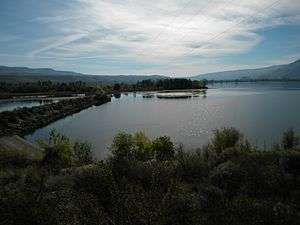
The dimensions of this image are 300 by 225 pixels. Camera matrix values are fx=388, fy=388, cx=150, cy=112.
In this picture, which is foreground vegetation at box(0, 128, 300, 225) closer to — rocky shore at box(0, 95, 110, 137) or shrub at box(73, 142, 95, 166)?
shrub at box(73, 142, 95, 166)

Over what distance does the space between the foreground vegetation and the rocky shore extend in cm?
4267

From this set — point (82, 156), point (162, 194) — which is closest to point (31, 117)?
point (82, 156)

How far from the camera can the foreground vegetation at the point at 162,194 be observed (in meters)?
6.55

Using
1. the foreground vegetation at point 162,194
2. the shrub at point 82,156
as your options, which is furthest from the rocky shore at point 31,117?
the foreground vegetation at point 162,194

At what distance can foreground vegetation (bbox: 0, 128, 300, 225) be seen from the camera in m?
6.55

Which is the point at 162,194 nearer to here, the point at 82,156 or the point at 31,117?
the point at 82,156

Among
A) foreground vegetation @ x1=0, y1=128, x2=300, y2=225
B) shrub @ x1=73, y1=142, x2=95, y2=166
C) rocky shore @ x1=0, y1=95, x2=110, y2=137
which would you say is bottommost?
rocky shore @ x1=0, y1=95, x2=110, y2=137

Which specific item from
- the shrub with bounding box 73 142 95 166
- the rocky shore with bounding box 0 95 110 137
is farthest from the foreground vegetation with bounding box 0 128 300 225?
the rocky shore with bounding box 0 95 110 137

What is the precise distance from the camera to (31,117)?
77.0 m

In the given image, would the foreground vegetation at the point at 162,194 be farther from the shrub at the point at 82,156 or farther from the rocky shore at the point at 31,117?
the rocky shore at the point at 31,117

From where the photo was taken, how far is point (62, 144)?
3175 centimetres

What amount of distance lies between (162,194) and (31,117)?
73.1 meters

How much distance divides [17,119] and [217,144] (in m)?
52.2

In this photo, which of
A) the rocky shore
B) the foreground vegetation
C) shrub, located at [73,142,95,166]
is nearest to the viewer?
the foreground vegetation
